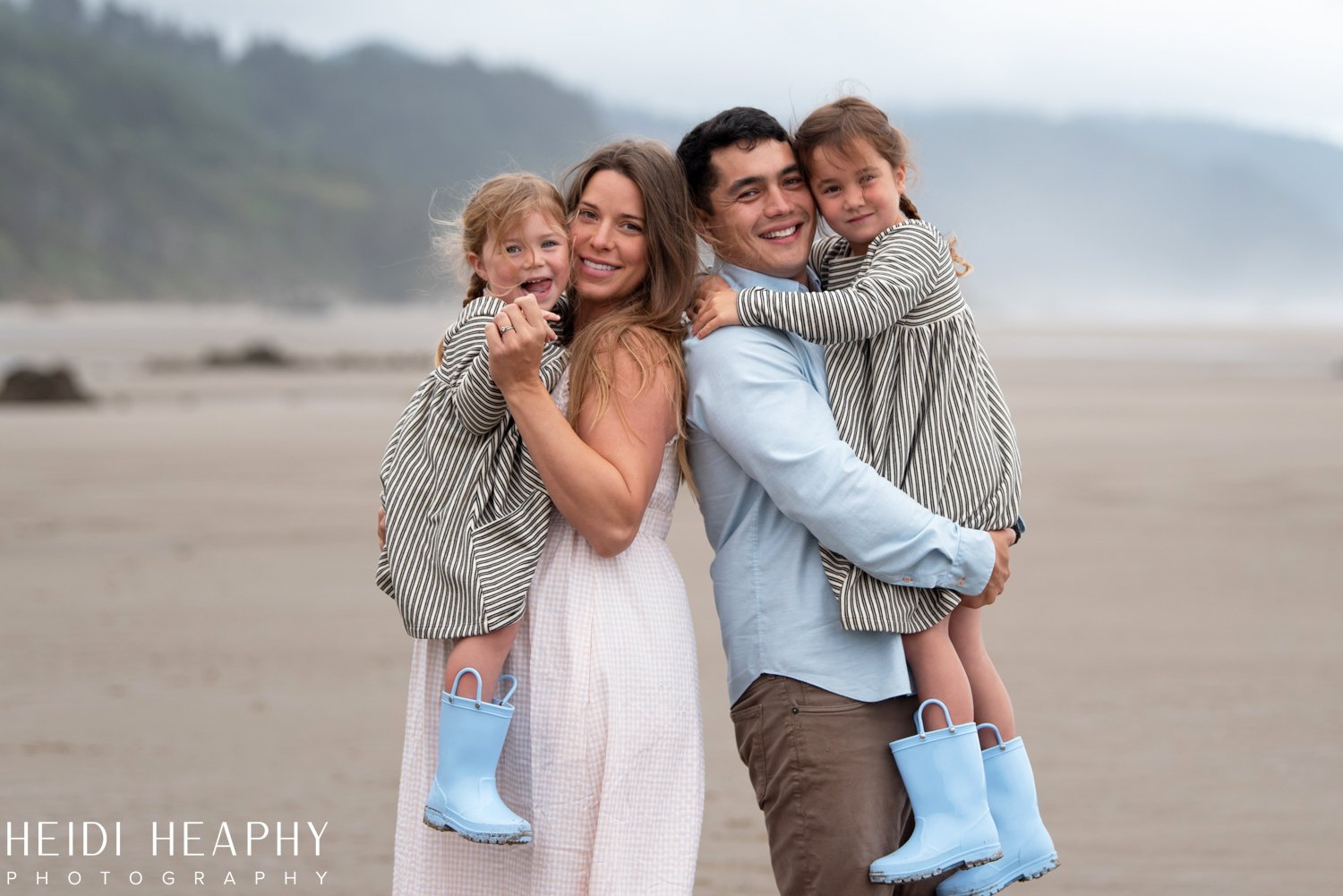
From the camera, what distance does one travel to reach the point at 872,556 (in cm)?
239

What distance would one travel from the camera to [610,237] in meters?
2.61

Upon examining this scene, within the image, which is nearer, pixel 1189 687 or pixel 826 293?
pixel 826 293

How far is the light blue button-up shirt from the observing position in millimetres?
2383

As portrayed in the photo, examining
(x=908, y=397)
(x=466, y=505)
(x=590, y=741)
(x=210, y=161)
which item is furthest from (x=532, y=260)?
(x=210, y=161)

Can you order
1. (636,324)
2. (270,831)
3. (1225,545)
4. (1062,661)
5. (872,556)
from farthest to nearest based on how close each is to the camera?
1. (1225,545)
2. (1062,661)
3. (270,831)
4. (636,324)
5. (872,556)

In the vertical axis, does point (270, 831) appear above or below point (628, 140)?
below

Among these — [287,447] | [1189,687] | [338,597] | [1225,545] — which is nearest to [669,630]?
[1189,687]

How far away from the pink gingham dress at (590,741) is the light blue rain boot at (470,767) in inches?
2.9

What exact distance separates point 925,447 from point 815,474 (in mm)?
263

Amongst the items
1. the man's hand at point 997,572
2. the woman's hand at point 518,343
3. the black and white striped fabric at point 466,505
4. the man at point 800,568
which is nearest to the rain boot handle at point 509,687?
the black and white striped fabric at point 466,505

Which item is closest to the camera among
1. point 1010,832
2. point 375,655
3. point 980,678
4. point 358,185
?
point 1010,832

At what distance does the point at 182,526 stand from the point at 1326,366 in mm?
25420

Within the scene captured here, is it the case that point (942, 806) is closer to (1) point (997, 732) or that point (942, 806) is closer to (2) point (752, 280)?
(1) point (997, 732)

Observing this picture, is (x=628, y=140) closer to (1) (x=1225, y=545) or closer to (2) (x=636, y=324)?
(2) (x=636, y=324)
